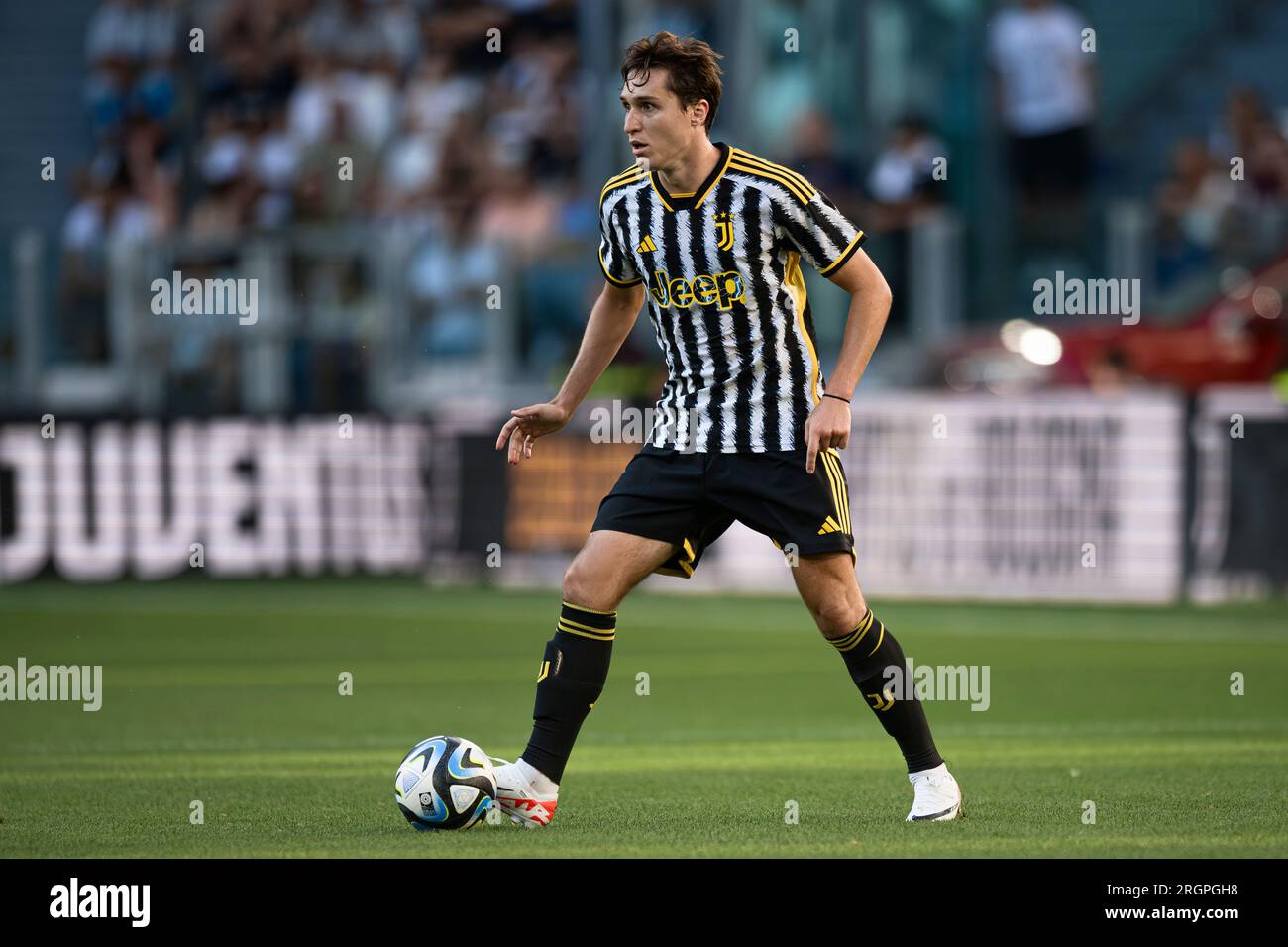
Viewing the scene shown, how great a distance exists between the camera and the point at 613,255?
6.75 meters


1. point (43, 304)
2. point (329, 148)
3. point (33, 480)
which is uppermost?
point (329, 148)

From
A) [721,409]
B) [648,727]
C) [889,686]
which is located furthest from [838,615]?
[648,727]

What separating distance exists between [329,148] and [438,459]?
175 inches

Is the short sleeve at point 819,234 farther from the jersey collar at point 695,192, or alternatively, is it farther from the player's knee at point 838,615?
the player's knee at point 838,615

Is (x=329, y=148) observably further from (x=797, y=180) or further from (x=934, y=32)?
(x=797, y=180)

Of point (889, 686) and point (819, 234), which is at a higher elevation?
point (819, 234)

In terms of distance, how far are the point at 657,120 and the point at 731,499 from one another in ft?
3.69

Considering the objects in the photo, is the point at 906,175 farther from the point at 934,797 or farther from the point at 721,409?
the point at 934,797

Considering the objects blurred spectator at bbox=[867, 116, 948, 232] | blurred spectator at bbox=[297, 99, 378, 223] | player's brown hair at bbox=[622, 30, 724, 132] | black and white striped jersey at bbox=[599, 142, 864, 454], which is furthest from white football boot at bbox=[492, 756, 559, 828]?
blurred spectator at bbox=[297, 99, 378, 223]

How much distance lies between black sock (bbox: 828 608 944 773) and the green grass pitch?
0.27 m

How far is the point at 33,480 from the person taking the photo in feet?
52.9

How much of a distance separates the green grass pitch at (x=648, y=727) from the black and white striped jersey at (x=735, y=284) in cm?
120

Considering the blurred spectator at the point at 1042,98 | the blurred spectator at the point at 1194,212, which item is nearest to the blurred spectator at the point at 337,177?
the blurred spectator at the point at 1042,98

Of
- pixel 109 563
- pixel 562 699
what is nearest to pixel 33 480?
pixel 109 563
